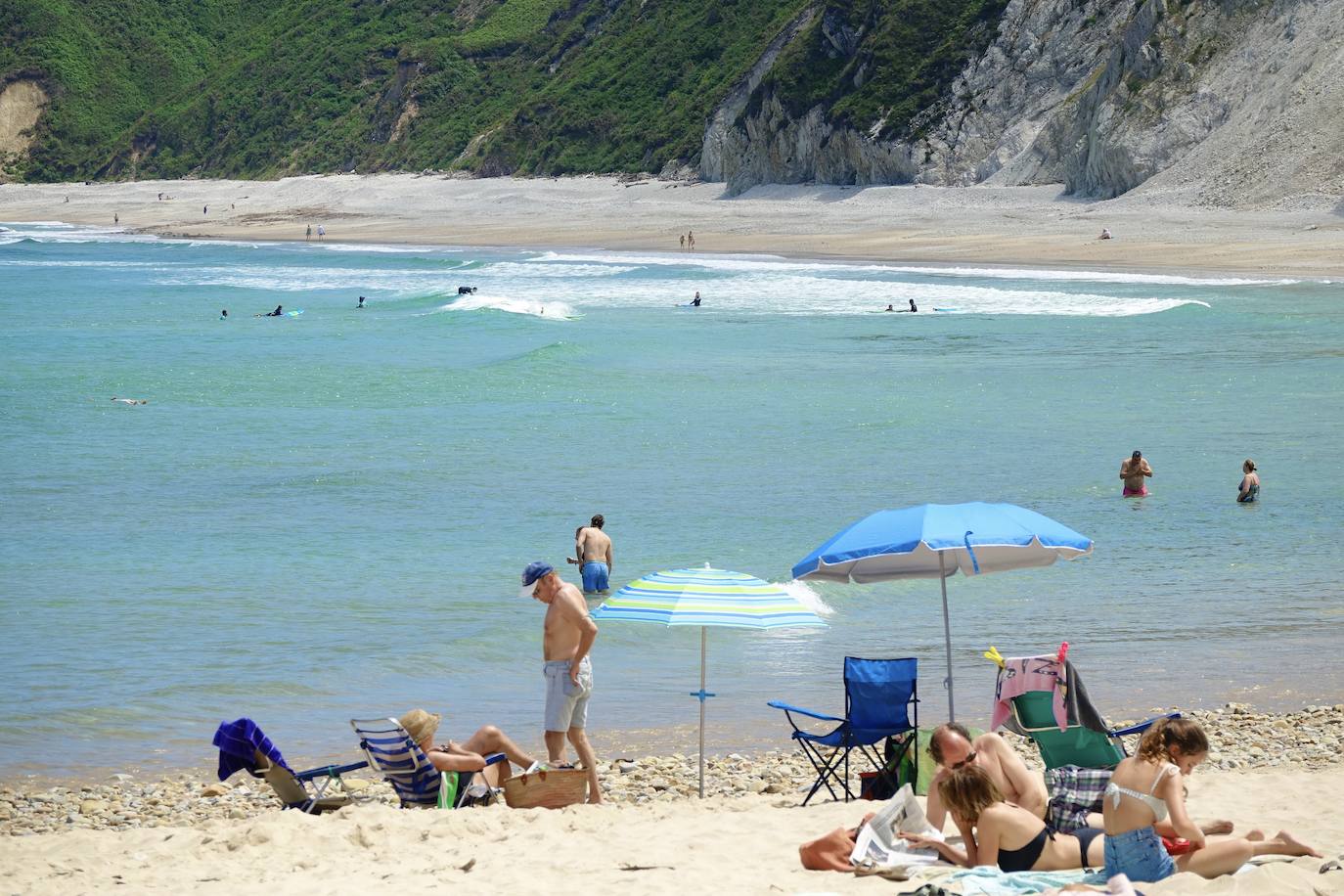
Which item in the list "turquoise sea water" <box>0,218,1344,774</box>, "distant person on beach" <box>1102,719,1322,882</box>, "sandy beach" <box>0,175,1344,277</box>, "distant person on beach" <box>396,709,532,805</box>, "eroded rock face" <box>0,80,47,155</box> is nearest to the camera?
"distant person on beach" <box>1102,719,1322,882</box>

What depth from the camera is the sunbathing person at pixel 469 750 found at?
319 inches

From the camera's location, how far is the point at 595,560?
13.2 metres

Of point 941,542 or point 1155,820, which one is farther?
point 941,542

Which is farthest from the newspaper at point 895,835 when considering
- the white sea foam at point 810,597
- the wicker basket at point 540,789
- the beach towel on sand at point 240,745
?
the white sea foam at point 810,597

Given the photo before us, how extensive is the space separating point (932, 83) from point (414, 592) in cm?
7015

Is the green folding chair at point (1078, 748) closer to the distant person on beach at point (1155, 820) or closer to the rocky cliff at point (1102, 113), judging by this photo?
the distant person on beach at point (1155, 820)

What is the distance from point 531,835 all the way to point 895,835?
1.74m

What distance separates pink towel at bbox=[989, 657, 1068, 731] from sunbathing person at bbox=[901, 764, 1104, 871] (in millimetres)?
1763

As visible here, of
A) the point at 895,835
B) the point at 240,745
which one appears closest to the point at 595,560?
the point at 240,745

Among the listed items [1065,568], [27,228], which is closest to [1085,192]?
[1065,568]

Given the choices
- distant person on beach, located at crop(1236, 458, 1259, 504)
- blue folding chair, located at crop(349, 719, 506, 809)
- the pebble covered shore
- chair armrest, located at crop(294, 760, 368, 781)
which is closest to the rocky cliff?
distant person on beach, located at crop(1236, 458, 1259, 504)

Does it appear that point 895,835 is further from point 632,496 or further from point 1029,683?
point 632,496

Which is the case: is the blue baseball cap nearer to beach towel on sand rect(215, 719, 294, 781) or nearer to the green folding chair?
beach towel on sand rect(215, 719, 294, 781)

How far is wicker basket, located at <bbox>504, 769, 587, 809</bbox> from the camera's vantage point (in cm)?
814
